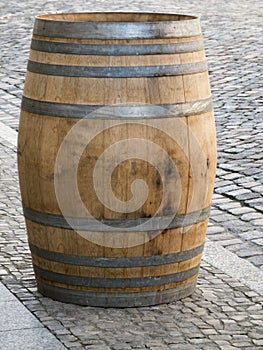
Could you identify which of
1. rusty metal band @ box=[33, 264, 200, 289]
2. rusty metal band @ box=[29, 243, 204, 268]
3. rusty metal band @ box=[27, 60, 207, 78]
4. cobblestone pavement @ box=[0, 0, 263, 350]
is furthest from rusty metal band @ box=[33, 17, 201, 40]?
cobblestone pavement @ box=[0, 0, 263, 350]

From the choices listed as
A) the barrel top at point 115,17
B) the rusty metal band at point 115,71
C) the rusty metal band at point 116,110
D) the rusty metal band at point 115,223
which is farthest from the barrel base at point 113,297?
the barrel top at point 115,17

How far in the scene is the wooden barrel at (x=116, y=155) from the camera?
4605mm

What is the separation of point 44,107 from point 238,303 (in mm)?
1387

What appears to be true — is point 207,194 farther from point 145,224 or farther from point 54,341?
point 54,341

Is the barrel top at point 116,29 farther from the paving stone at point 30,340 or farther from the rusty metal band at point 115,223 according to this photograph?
the paving stone at point 30,340

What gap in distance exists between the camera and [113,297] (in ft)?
16.0

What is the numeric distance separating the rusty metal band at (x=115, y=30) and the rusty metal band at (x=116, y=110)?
1.06 ft

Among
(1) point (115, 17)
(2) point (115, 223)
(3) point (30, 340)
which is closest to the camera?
(3) point (30, 340)

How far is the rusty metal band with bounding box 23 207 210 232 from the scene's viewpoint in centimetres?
472

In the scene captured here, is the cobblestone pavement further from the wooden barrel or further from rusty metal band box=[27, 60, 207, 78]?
rusty metal band box=[27, 60, 207, 78]

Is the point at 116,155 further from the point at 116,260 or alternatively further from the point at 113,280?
the point at 113,280

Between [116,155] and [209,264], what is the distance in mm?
1294

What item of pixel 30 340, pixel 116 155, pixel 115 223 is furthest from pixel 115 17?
pixel 30 340

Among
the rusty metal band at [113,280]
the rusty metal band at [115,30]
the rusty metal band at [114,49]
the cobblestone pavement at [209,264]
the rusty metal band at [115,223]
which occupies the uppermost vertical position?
the rusty metal band at [115,30]
